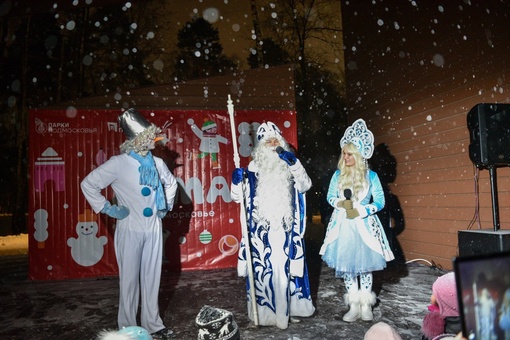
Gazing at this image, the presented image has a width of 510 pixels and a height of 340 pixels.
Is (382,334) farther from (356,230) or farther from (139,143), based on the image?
(139,143)

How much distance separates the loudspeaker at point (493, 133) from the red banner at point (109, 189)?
3154 millimetres

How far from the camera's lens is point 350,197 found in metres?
3.83

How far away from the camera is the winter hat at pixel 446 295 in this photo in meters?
1.87

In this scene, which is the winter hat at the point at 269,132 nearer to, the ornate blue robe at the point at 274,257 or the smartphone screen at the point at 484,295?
the ornate blue robe at the point at 274,257

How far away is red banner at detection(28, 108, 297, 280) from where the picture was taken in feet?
21.0

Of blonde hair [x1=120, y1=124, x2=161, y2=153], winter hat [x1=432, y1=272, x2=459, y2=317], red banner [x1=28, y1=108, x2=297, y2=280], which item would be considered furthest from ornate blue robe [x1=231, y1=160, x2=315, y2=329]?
red banner [x1=28, y1=108, x2=297, y2=280]

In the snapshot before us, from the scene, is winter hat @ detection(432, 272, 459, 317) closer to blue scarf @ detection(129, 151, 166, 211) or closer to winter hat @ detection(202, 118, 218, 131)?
blue scarf @ detection(129, 151, 166, 211)

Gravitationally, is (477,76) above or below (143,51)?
below

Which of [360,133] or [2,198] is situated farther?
[2,198]

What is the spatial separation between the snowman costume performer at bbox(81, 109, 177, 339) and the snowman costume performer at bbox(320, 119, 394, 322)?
168 centimetres

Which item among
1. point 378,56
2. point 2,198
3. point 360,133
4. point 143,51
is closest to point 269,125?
point 360,133

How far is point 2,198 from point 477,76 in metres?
26.7

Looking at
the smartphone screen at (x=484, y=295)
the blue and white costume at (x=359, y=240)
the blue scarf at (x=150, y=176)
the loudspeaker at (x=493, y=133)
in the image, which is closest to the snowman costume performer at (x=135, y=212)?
the blue scarf at (x=150, y=176)

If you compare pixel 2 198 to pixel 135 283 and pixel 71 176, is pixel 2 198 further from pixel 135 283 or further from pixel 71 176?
pixel 135 283
